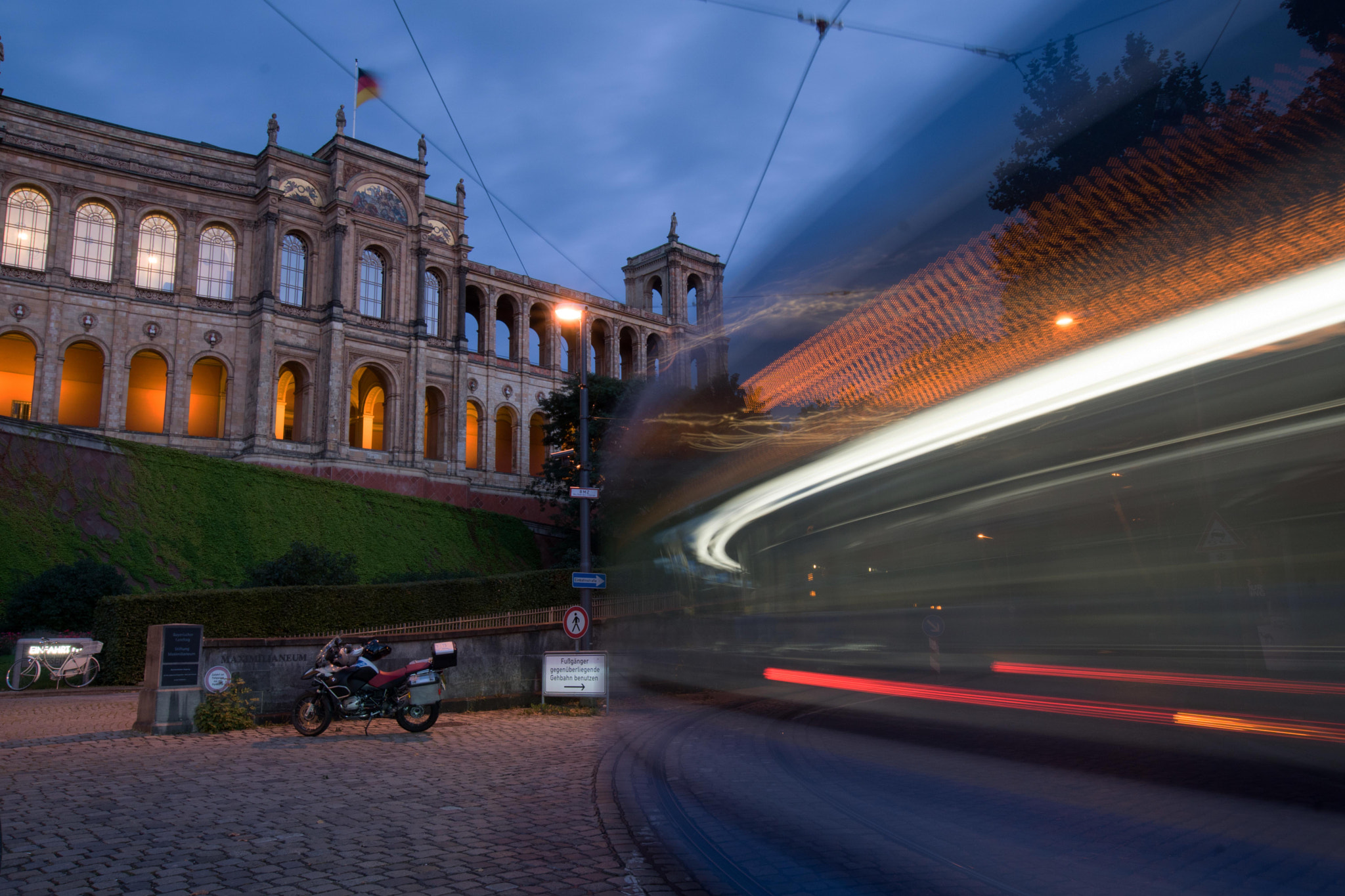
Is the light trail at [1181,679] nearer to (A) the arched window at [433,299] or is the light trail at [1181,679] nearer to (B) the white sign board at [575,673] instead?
(B) the white sign board at [575,673]

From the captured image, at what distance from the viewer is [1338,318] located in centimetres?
452

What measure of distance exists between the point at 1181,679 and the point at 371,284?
4277 cm

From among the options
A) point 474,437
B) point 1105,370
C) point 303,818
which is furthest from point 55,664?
point 474,437

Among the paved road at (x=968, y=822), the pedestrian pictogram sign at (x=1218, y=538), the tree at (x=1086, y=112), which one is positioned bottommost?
the paved road at (x=968, y=822)

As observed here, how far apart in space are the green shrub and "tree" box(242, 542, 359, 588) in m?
13.3

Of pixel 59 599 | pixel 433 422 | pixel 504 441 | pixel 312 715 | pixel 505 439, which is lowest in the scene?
pixel 312 715

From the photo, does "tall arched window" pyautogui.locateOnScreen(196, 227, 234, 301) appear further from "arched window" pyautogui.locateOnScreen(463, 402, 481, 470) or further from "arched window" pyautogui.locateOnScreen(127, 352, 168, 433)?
"arched window" pyautogui.locateOnScreen(463, 402, 481, 470)

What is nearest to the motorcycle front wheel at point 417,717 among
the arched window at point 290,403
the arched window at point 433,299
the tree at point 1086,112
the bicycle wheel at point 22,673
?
the tree at point 1086,112

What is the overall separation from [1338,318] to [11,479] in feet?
101

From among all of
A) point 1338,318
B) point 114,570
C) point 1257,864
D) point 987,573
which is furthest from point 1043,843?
point 114,570

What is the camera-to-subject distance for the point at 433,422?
47594 mm

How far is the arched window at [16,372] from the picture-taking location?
37688 mm

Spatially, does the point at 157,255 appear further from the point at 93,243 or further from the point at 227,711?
the point at 227,711

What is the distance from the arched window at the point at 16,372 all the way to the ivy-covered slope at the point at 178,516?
1261cm
